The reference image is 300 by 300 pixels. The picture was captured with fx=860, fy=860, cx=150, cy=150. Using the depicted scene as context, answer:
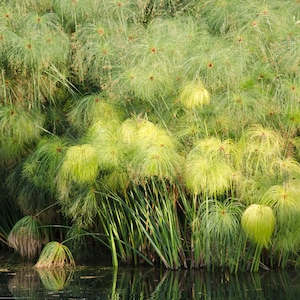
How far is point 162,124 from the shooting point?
9.30m

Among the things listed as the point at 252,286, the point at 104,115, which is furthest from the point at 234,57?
the point at 252,286

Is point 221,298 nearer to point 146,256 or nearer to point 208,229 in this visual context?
point 208,229

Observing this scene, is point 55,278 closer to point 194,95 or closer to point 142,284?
point 142,284

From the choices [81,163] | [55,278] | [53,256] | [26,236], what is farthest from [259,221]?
[26,236]

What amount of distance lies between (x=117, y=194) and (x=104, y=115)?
0.92 m

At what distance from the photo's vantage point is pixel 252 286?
28.2ft

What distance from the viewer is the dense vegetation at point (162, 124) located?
884 centimetres

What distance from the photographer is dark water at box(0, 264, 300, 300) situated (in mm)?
8242

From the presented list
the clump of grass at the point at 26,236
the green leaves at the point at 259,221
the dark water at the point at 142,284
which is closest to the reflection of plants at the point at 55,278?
the dark water at the point at 142,284

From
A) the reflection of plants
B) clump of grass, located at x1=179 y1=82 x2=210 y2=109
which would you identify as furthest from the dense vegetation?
the reflection of plants

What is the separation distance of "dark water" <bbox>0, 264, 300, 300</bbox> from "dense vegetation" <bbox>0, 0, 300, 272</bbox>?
243 millimetres

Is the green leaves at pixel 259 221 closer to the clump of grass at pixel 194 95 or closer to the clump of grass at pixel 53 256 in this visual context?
the clump of grass at pixel 194 95

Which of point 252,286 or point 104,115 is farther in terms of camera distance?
point 104,115

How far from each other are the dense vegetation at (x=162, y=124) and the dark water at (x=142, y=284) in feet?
0.80
